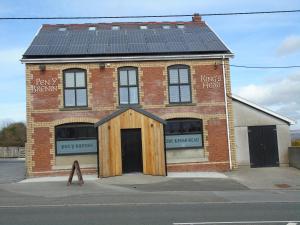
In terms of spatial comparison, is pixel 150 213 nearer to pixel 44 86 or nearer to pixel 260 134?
pixel 44 86

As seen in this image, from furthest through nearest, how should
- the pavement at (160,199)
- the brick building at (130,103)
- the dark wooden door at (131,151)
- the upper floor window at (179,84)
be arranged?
the upper floor window at (179,84), the brick building at (130,103), the dark wooden door at (131,151), the pavement at (160,199)

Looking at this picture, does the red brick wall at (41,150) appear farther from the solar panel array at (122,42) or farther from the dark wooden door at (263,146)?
the dark wooden door at (263,146)

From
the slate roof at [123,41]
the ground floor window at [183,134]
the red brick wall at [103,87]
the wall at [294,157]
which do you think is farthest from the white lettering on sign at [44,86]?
the wall at [294,157]

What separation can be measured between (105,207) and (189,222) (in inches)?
138

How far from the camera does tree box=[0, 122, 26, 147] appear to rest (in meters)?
57.0

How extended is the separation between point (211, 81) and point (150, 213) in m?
13.5

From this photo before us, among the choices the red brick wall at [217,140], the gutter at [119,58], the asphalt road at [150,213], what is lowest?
the asphalt road at [150,213]

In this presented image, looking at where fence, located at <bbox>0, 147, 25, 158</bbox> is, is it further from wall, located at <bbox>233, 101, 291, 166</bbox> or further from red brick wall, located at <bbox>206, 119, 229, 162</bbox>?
wall, located at <bbox>233, 101, 291, 166</bbox>

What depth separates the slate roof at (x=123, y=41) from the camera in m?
23.8

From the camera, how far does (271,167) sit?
24.5m

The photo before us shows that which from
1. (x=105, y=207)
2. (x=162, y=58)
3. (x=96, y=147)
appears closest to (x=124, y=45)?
(x=162, y=58)

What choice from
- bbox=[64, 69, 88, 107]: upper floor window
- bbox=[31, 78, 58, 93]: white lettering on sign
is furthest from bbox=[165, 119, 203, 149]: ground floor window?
bbox=[31, 78, 58, 93]: white lettering on sign

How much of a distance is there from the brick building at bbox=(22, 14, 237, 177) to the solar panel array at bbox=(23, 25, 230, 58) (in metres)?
0.07

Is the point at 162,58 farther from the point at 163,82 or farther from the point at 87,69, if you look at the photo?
the point at 87,69
